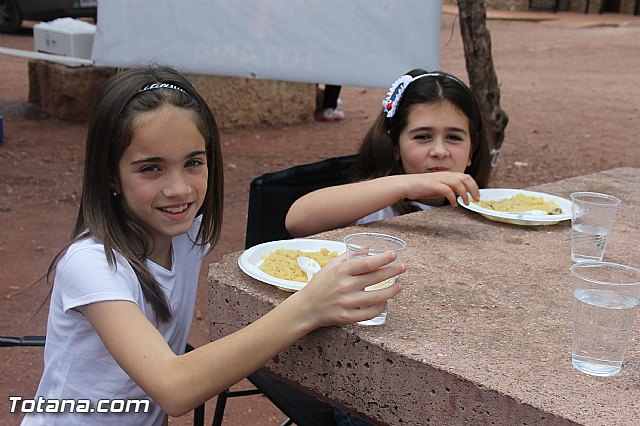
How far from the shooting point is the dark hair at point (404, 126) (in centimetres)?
305

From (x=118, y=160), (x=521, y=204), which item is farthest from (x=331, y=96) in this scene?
(x=118, y=160)

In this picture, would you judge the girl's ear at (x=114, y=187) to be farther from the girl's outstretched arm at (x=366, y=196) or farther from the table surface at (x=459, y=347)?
the girl's outstretched arm at (x=366, y=196)

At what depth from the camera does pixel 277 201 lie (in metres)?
3.00

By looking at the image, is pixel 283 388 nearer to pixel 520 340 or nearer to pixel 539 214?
pixel 539 214

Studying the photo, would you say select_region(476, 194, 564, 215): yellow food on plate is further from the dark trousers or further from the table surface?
the dark trousers

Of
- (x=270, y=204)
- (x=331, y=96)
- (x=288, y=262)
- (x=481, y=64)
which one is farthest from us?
(x=331, y=96)

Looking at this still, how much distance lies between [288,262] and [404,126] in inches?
46.0

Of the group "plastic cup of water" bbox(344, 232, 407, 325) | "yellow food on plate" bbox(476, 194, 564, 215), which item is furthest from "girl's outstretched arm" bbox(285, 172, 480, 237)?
"plastic cup of water" bbox(344, 232, 407, 325)

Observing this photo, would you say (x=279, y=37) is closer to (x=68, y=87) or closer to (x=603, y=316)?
(x=603, y=316)

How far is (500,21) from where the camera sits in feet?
71.7

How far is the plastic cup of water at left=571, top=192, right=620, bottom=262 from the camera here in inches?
89.4

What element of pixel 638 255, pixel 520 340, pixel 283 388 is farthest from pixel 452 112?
pixel 520 340

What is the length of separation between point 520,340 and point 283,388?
111 cm

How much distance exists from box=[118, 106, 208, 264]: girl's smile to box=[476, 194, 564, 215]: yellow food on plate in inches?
39.9
